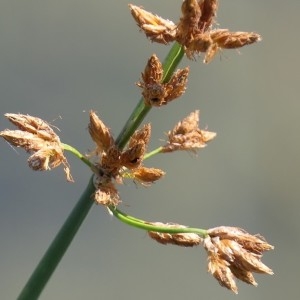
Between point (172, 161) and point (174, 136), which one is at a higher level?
point (172, 161)

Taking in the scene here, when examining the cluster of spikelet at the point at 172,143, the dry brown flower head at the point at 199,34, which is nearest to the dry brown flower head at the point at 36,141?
the cluster of spikelet at the point at 172,143

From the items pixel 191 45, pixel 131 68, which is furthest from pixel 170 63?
pixel 131 68

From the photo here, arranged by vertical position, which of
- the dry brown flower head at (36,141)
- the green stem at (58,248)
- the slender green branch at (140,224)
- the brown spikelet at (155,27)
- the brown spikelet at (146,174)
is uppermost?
the brown spikelet at (155,27)

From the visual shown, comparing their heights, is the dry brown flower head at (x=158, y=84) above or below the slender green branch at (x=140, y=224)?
above

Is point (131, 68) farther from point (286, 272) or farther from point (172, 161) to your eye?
point (286, 272)

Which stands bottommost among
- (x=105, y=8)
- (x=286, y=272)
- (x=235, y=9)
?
(x=286, y=272)

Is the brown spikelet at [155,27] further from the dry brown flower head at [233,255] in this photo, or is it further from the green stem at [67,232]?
the dry brown flower head at [233,255]

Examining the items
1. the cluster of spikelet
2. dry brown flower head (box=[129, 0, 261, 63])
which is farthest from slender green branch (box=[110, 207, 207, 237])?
dry brown flower head (box=[129, 0, 261, 63])

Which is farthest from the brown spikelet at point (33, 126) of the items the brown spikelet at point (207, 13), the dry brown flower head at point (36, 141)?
the brown spikelet at point (207, 13)
